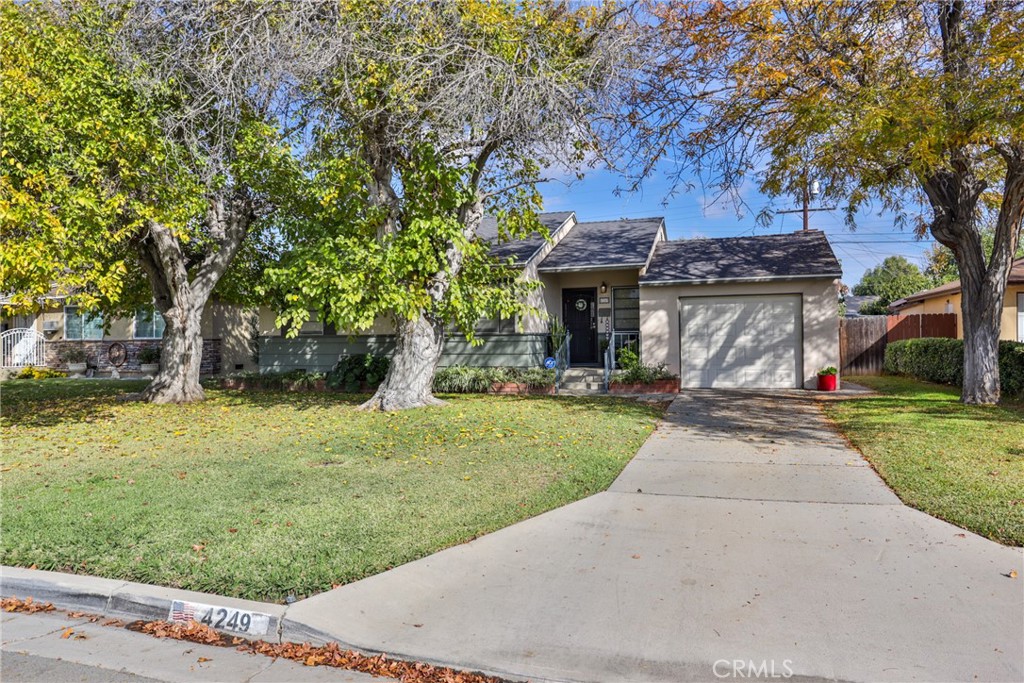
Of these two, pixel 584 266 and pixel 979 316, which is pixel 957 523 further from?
pixel 584 266

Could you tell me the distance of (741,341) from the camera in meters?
14.7

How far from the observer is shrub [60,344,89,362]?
2141cm

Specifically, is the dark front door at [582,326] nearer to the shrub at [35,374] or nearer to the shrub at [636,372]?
the shrub at [636,372]

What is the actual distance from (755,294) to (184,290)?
1270 cm

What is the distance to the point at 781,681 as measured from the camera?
306cm

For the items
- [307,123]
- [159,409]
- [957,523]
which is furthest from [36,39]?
[957,523]

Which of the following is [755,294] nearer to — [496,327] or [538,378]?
[538,378]

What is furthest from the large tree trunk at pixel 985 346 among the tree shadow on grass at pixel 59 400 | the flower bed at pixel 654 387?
the tree shadow on grass at pixel 59 400

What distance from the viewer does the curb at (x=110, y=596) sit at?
380 cm

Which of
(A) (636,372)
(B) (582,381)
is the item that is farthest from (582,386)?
(A) (636,372)

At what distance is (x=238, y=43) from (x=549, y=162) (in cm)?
515

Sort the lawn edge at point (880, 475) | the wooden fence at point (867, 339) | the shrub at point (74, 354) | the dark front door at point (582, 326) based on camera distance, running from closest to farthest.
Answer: the lawn edge at point (880, 475) < the dark front door at point (582, 326) < the wooden fence at point (867, 339) < the shrub at point (74, 354)

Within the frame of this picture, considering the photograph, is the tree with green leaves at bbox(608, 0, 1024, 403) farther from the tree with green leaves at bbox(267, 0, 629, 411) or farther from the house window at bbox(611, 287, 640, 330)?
the house window at bbox(611, 287, 640, 330)

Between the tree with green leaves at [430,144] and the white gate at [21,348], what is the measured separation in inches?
651
